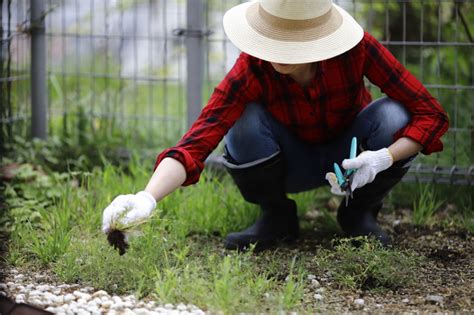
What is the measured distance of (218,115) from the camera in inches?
115

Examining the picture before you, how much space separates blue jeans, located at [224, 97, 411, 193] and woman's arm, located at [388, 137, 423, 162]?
8cm

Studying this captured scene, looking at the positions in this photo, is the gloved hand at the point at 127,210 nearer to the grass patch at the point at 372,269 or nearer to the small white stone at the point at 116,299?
the small white stone at the point at 116,299

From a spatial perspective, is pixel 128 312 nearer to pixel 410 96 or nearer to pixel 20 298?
pixel 20 298

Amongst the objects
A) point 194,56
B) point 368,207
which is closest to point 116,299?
point 368,207

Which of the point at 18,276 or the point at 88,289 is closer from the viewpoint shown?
the point at 88,289

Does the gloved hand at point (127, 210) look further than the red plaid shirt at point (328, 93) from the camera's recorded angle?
No

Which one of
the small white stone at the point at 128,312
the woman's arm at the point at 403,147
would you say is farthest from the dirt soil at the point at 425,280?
the small white stone at the point at 128,312

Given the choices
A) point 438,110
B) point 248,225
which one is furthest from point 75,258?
point 438,110

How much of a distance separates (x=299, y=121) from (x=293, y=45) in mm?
465

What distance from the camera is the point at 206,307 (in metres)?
2.40

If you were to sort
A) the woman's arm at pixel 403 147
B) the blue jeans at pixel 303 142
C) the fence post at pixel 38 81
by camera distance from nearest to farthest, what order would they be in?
the woman's arm at pixel 403 147 → the blue jeans at pixel 303 142 → the fence post at pixel 38 81

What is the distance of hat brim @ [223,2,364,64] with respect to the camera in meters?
2.66

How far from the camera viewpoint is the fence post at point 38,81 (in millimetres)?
4328

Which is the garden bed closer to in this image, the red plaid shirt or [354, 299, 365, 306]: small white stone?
[354, 299, 365, 306]: small white stone
